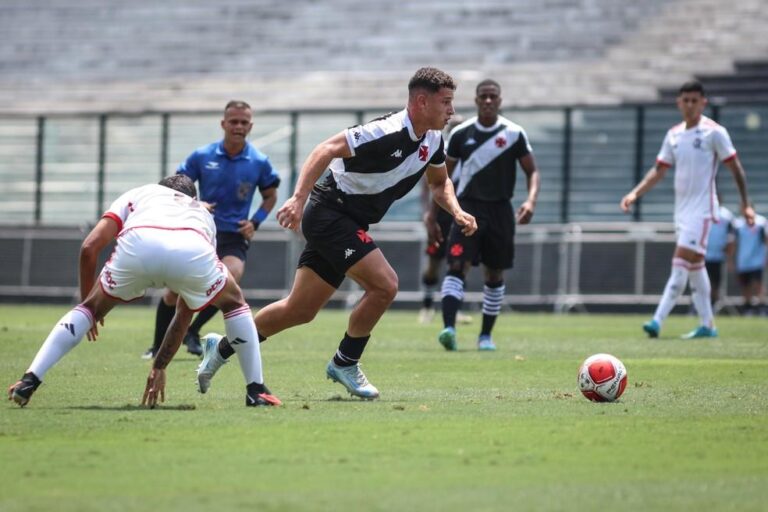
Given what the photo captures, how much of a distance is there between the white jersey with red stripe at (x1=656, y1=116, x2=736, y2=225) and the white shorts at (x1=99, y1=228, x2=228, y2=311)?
360 inches

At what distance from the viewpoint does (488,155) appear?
15.2 m

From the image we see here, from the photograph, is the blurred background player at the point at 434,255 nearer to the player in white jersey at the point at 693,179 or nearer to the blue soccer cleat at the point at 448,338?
the blue soccer cleat at the point at 448,338

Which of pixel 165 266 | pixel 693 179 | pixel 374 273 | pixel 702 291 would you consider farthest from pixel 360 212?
pixel 702 291

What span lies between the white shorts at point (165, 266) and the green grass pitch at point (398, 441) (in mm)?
735

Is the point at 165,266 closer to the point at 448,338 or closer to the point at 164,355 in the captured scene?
the point at 164,355

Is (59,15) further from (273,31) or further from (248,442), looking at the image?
(248,442)

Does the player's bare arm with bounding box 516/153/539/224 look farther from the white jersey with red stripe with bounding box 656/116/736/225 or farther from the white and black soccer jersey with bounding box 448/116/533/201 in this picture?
the white jersey with red stripe with bounding box 656/116/736/225

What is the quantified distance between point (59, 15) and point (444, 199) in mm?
32418

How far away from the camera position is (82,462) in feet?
21.8

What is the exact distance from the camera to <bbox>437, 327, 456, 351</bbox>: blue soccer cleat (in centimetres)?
1462

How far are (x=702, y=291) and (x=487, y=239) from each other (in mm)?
3367

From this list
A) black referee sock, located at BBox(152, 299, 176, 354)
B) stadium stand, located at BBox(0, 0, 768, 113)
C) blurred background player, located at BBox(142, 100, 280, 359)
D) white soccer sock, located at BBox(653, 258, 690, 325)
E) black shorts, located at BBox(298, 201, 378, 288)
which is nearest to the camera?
black shorts, located at BBox(298, 201, 378, 288)

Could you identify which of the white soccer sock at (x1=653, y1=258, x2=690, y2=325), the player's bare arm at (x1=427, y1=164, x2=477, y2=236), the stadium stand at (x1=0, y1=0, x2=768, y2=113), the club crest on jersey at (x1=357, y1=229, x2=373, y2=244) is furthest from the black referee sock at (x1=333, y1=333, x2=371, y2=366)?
the stadium stand at (x1=0, y1=0, x2=768, y2=113)

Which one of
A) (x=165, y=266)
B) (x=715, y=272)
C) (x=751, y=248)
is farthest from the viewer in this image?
(x=751, y=248)
